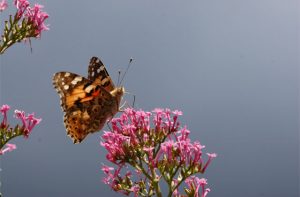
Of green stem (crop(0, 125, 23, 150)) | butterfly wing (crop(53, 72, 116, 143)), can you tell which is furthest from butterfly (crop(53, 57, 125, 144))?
green stem (crop(0, 125, 23, 150))

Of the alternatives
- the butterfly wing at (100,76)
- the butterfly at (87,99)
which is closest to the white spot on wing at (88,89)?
the butterfly at (87,99)

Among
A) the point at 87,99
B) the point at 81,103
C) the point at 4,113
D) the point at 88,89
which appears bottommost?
the point at 4,113

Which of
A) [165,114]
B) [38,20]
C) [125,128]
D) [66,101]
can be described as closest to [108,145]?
[125,128]

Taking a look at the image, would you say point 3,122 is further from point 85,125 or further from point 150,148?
point 150,148

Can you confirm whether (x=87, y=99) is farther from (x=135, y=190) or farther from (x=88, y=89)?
(x=135, y=190)

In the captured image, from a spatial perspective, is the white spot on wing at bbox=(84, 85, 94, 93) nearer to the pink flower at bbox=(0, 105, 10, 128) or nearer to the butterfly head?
the butterfly head

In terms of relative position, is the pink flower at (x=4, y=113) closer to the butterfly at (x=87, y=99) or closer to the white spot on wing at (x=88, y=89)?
the butterfly at (x=87, y=99)

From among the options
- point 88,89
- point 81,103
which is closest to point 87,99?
point 81,103
